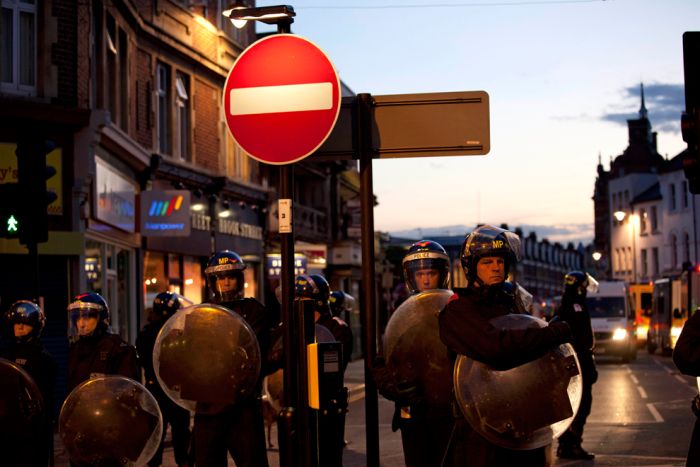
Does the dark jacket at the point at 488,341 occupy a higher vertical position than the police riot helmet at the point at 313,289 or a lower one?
lower

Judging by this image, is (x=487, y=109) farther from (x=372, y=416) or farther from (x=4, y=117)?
(x=4, y=117)

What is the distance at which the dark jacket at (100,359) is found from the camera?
8977mm

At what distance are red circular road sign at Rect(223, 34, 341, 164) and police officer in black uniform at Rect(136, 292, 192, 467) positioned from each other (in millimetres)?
5894

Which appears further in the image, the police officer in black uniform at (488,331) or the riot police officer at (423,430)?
the riot police officer at (423,430)

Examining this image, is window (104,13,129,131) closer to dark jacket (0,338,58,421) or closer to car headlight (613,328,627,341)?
dark jacket (0,338,58,421)

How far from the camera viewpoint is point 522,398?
221 inches

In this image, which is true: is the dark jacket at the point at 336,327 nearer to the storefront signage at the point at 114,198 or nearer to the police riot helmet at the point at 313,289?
the police riot helmet at the point at 313,289

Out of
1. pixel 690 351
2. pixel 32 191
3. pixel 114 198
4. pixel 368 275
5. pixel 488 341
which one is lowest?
pixel 690 351

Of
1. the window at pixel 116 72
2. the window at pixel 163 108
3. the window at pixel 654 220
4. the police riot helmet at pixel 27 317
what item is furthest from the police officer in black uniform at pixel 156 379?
the window at pixel 654 220

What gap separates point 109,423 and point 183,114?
64.9 ft

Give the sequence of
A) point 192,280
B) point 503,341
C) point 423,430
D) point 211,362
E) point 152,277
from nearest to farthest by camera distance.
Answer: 1. point 503,341
2. point 423,430
3. point 211,362
4. point 152,277
5. point 192,280

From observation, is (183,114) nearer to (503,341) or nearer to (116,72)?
(116,72)

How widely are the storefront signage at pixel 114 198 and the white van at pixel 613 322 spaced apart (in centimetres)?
1702

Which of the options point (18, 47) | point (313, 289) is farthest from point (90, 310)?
point (18, 47)
